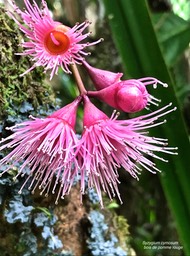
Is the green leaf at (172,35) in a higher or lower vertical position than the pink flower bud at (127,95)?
higher

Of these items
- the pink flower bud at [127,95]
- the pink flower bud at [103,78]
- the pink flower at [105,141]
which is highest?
the pink flower bud at [103,78]

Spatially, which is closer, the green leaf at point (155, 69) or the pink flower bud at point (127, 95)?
the pink flower bud at point (127, 95)

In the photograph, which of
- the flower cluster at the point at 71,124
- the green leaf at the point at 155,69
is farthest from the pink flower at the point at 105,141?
the green leaf at the point at 155,69

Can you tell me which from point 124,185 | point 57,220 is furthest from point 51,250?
point 124,185

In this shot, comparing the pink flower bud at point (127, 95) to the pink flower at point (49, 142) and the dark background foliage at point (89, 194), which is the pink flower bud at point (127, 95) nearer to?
the pink flower at point (49, 142)

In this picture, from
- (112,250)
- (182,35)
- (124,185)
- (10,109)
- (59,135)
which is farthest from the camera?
(124,185)

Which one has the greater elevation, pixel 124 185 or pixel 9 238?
pixel 124 185

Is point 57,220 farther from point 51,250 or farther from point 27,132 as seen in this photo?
point 27,132

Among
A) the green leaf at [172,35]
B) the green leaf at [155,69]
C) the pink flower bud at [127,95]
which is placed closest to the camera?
the pink flower bud at [127,95]
